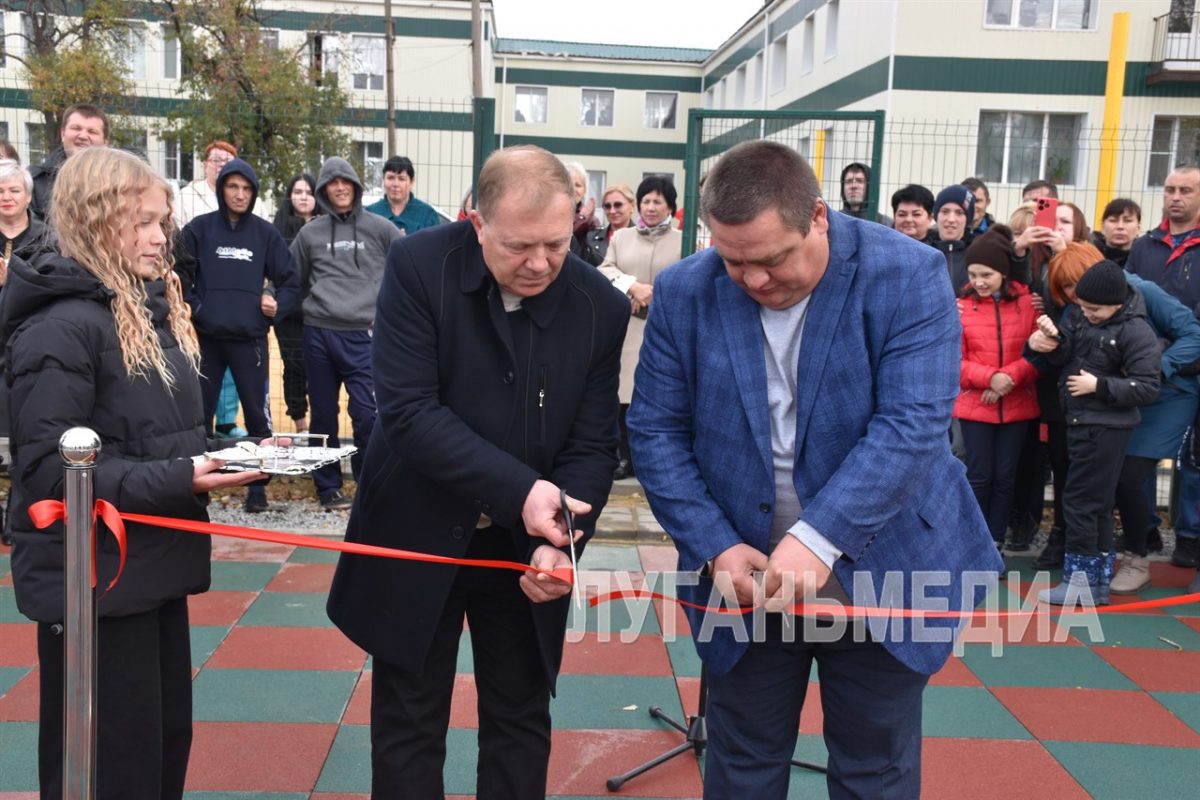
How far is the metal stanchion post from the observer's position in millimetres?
2305

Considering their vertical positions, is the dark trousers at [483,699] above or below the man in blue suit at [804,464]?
below

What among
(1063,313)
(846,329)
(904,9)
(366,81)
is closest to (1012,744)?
(846,329)

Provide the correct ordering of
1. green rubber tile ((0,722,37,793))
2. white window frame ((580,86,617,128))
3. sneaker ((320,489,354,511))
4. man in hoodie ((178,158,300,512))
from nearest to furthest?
green rubber tile ((0,722,37,793)) < man in hoodie ((178,158,300,512)) < sneaker ((320,489,354,511)) < white window frame ((580,86,617,128))

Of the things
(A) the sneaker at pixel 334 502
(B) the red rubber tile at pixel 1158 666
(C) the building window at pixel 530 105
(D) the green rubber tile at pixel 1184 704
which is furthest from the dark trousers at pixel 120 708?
(C) the building window at pixel 530 105

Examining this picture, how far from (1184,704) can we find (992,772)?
1.17 metres

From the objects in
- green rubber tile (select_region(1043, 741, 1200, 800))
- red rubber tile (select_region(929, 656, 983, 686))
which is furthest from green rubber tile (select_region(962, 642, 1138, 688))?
green rubber tile (select_region(1043, 741, 1200, 800))

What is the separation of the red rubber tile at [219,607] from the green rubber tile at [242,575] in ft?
0.32

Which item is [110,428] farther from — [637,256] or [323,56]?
[323,56]

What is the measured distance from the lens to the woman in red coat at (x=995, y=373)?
5949mm

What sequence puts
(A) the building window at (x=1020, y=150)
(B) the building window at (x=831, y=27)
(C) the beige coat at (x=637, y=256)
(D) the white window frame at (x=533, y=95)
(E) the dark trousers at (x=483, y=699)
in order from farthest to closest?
(D) the white window frame at (x=533, y=95) < (B) the building window at (x=831, y=27) < (A) the building window at (x=1020, y=150) < (C) the beige coat at (x=637, y=256) < (E) the dark trousers at (x=483, y=699)

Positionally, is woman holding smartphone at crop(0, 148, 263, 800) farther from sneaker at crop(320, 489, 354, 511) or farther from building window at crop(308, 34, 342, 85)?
building window at crop(308, 34, 342, 85)

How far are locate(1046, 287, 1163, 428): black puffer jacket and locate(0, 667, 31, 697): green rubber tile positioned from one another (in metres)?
5.04

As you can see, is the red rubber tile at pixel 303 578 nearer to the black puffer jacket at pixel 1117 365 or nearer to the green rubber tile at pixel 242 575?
the green rubber tile at pixel 242 575

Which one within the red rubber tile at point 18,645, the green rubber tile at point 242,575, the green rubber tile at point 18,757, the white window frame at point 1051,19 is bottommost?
the green rubber tile at point 242,575
